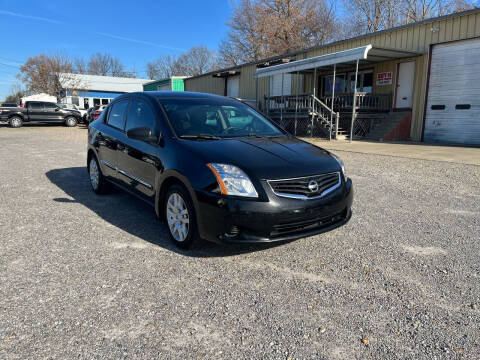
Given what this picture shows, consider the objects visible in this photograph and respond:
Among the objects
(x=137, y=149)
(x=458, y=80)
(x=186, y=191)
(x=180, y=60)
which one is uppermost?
(x=180, y=60)

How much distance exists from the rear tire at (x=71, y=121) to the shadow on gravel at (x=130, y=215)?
68.7 feet

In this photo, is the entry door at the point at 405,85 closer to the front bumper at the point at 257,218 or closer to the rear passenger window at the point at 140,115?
the rear passenger window at the point at 140,115

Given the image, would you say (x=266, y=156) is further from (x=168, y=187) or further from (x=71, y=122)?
(x=71, y=122)

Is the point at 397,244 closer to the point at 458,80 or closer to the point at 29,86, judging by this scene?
the point at 458,80

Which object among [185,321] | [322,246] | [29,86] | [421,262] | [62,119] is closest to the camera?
[185,321]

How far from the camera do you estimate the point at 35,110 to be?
2461 centimetres

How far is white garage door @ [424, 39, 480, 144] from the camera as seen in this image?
43.4 feet

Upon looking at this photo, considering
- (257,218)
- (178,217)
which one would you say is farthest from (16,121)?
(257,218)

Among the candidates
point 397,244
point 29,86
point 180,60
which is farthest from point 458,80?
point 180,60

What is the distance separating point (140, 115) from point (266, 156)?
75.2 inches

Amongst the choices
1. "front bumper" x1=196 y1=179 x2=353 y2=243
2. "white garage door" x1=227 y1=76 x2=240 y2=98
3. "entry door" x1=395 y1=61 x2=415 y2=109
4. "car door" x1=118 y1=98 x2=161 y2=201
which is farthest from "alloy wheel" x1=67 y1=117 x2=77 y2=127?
"front bumper" x1=196 y1=179 x2=353 y2=243

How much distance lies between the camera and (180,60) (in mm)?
69562

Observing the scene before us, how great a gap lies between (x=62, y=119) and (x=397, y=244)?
26574mm

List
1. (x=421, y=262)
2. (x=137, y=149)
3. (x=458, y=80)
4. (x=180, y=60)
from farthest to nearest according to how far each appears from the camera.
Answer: (x=180, y=60), (x=458, y=80), (x=137, y=149), (x=421, y=262)
